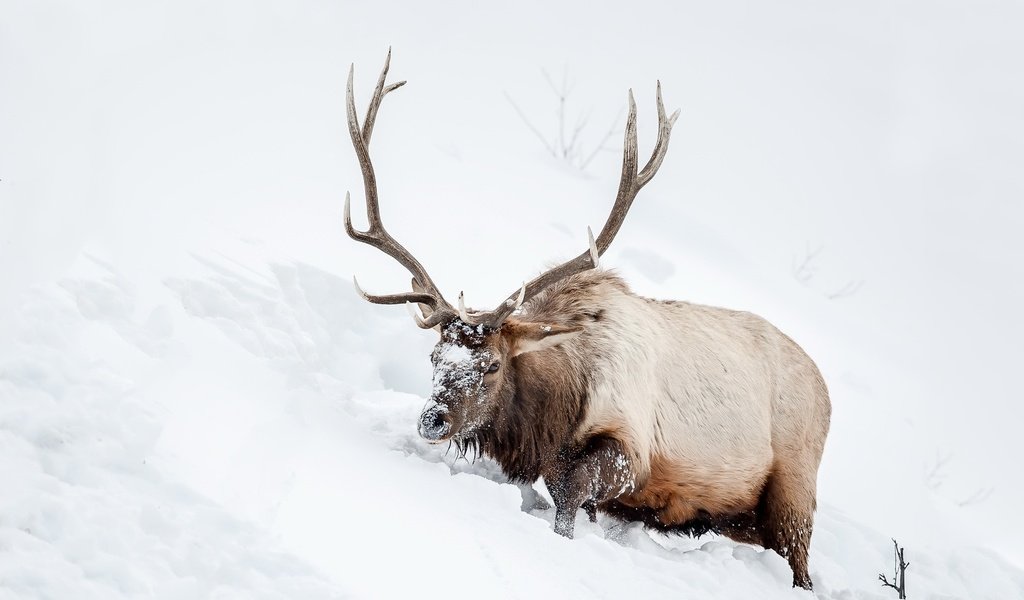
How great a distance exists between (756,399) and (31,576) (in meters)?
4.52

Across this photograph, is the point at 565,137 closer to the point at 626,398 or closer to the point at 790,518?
the point at 790,518

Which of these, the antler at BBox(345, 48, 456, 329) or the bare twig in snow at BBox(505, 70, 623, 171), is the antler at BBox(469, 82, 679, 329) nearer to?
the antler at BBox(345, 48, 456, 329)

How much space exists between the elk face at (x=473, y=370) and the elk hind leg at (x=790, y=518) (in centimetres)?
174

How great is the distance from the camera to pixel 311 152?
930 centimetres

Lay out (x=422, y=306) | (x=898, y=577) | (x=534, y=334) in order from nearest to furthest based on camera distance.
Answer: (x=534, y=334) → (x=422, y=306) → (x=898, y=577)

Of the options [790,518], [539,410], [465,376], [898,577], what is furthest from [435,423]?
[898,577]

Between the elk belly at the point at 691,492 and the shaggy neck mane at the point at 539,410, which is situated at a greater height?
the shaggy neck mane at the point at 539,410

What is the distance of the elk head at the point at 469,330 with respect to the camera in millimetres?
5003

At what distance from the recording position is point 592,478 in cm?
516

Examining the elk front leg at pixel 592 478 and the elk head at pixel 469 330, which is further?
the elk front leg at pixel 592 478

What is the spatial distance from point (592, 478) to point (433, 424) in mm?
955

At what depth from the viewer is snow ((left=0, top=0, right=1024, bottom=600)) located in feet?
9.93

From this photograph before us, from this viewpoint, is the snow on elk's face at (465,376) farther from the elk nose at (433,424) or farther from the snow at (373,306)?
the snow at (373,306)

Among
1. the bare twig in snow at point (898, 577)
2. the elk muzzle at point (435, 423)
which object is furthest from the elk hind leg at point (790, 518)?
the elk muzzle at point (435, 423)
